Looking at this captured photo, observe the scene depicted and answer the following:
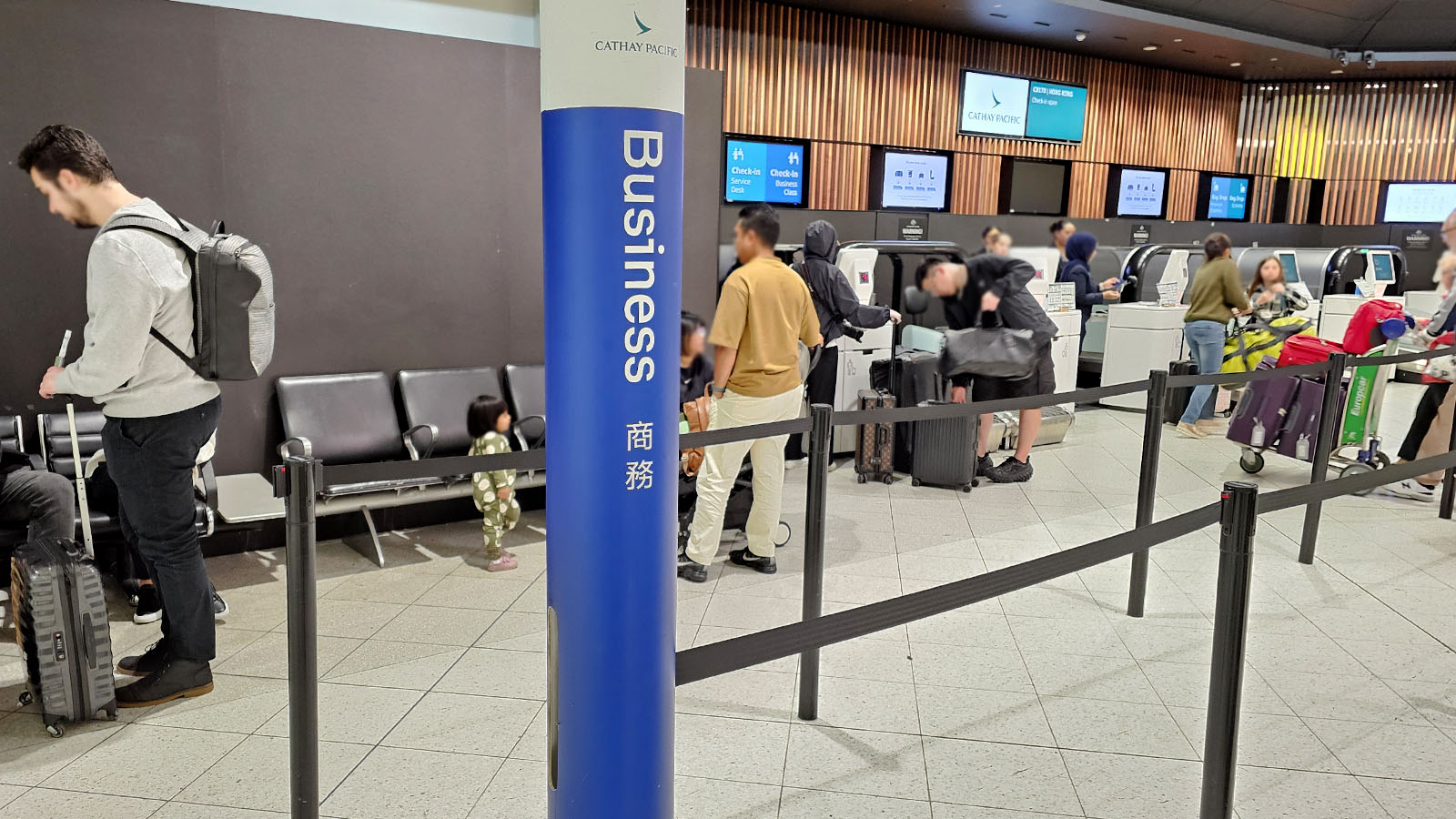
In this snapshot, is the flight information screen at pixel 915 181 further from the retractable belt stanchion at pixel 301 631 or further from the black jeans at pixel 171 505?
the retractable belt stanchion at pixel 301 631

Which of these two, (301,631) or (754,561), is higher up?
(301,631)

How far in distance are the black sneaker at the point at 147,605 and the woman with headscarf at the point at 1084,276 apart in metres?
3.36

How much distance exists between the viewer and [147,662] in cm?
309

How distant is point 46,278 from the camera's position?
3918 mm

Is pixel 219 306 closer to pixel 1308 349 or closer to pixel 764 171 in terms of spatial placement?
pixel 1308 349

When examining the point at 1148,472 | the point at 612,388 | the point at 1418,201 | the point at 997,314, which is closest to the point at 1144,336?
the point at 1148,472

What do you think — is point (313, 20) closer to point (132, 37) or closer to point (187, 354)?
point (132, 37)

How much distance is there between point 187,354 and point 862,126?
27.1ft

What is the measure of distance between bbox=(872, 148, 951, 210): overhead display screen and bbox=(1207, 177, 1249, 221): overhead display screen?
488 centimetres

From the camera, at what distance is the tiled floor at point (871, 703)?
2.50 m

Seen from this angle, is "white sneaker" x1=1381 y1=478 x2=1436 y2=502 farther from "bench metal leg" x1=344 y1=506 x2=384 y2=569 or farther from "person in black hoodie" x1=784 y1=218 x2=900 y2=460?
"bench metal leg" x1=344 y1=506 x2=384 y2=569

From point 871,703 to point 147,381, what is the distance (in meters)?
2.34

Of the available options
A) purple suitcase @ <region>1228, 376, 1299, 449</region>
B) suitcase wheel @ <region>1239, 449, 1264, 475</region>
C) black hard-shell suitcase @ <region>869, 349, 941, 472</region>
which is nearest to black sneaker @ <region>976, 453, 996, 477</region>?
black hard-shell suitcase @ <region>869, 349, 941, 472</region>

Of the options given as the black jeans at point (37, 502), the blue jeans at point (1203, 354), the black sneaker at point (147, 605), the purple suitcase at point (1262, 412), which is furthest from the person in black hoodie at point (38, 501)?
the blue jeans at point (1203, 354)
